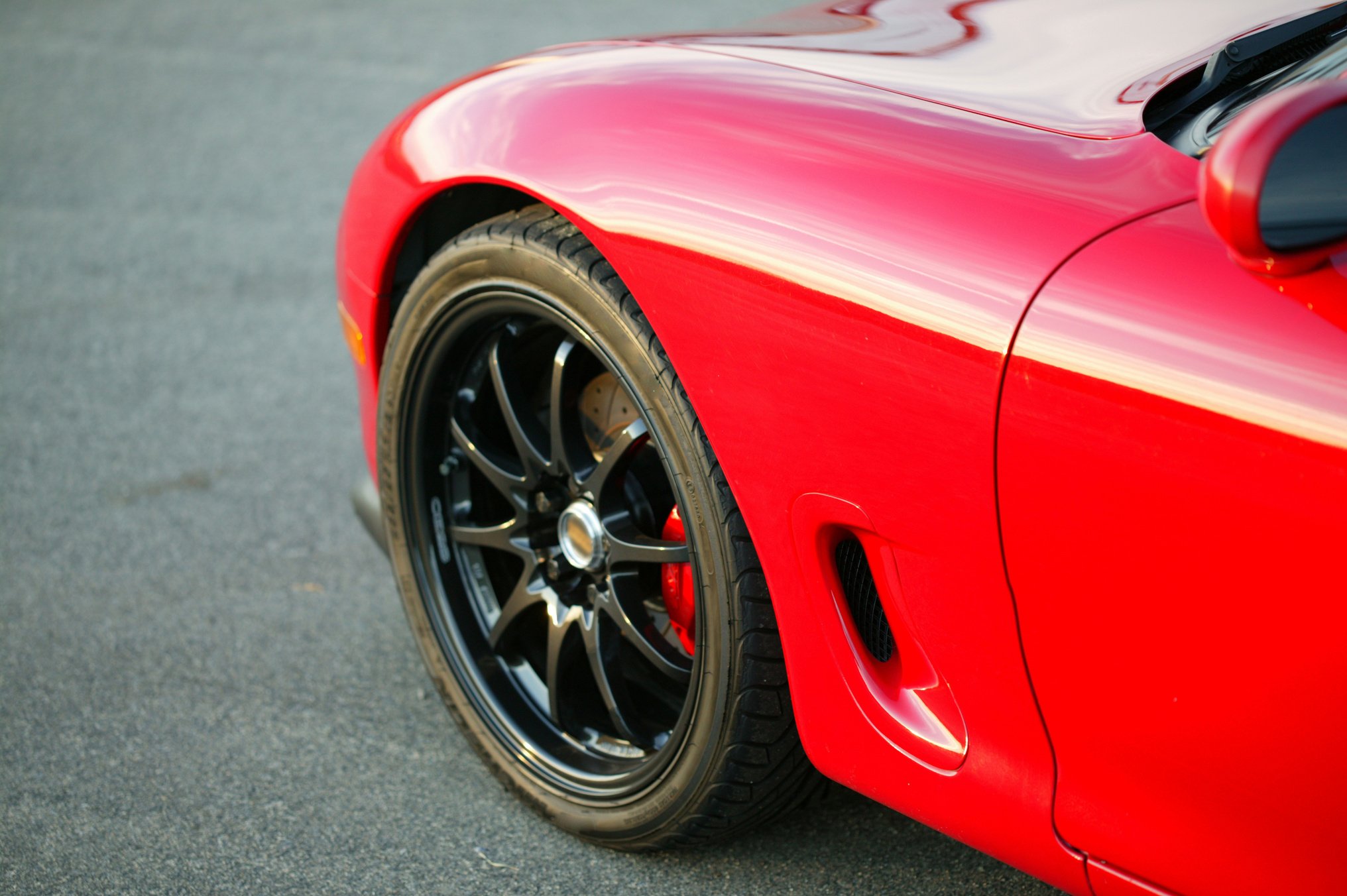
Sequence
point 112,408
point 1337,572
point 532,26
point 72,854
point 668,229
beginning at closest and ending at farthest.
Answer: point 1337,572 → point 668,229 → point 72,854 → point 112,408 → point 532,26

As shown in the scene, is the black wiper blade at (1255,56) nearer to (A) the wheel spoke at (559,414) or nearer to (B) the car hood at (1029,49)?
(B) the car hood at (1029,49)

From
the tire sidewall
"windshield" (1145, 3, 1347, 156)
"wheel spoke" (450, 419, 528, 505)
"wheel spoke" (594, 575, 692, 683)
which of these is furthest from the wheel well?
"windshield" (1145, 3, 1347, 156)

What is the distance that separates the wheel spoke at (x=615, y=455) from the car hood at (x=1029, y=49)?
54 centimetres

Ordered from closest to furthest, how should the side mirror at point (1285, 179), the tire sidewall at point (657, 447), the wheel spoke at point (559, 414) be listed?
the side mirror at point (1285, 179), the tire sidewall at point (657, 447), the wheel spoke at point (559, 414)

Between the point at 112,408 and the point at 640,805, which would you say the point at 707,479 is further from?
the point at 112,408

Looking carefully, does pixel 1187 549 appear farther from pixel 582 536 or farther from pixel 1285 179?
pixel 582 536

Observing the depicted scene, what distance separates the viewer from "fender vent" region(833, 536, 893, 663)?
1.46m

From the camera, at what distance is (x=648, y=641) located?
183 centimetres

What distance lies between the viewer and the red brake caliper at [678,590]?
181 centimetres

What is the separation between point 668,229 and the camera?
58.8 inches

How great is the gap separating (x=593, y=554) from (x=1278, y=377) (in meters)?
1.08

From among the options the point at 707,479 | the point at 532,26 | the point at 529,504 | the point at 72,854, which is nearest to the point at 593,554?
the point at 529,504

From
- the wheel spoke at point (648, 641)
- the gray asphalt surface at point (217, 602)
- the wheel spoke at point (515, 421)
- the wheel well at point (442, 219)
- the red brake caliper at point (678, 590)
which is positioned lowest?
the gray asphalt surface at point (217, 602)

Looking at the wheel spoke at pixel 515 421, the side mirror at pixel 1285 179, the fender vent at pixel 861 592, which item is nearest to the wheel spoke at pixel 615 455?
the wheel spoke at pixel 515 421
